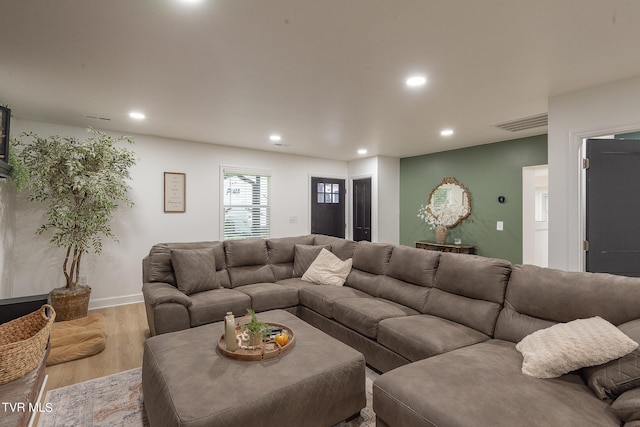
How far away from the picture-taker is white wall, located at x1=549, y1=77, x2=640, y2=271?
2760mm

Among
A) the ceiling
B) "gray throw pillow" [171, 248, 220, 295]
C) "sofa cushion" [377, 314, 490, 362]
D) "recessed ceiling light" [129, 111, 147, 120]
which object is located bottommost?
"sofa cushion" [377, 314, 490, 362]

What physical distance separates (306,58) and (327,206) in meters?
4.74

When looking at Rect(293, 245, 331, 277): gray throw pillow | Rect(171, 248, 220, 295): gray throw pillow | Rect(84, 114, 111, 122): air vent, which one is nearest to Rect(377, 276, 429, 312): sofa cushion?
Rect(293, 245, 331, 277): gray throw pillow

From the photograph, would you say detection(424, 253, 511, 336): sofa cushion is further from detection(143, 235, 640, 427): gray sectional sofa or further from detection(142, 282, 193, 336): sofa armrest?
detection(142, 282, 193, 336): sofa armrest

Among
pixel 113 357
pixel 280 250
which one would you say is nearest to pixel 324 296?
pixel 280 250

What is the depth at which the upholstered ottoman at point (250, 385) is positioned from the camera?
1544mm

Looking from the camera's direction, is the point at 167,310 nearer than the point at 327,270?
Yes

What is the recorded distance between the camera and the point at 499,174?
513 cm

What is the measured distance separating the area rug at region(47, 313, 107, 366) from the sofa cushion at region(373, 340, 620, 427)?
2835 mm

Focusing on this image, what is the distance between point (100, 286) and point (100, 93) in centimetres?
281

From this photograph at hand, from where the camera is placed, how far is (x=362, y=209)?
22.6 ft

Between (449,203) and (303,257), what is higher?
(449,203)

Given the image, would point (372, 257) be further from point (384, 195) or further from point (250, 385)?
point (384, 195)

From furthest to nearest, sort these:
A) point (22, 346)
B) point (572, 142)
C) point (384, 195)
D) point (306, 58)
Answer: point (384, 195)
point (572, 142)
point (306, 58)
point (22, 346)
